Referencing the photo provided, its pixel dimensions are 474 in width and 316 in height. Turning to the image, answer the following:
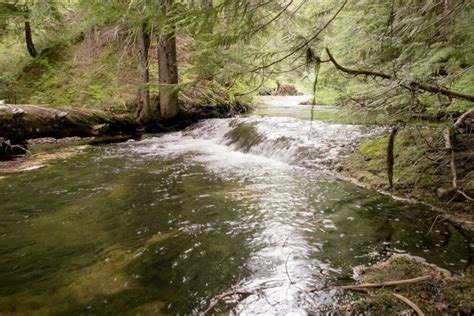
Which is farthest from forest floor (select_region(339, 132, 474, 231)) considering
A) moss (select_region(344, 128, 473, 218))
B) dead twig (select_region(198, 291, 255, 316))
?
dead twig (select_region(198, 291, 255, 316))

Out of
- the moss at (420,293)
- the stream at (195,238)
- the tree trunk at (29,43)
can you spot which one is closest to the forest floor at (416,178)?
the stream at (195,238)

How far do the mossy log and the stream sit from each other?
8.32 feet

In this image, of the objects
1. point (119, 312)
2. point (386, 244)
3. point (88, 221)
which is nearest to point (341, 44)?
point (386, 244)

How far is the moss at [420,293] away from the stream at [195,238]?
0.55 ft

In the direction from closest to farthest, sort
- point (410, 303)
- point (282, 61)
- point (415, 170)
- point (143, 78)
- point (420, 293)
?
point (410, 303), point (420, 293), point (415, 170), point (282, 61), point (143, 78)

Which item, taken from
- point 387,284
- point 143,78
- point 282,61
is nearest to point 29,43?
point 143,78

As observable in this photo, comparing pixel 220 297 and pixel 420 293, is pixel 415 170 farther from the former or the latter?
pixel 220 297

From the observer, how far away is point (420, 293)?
241cm

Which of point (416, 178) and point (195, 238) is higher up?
point (416, 178)

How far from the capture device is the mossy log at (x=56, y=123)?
8.48 m

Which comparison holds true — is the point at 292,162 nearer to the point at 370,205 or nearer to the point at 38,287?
the point at 370,205

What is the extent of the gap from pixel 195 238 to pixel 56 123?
7783mm

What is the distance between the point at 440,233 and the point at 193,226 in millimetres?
2609

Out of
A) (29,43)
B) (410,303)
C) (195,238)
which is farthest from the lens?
(29,43)
